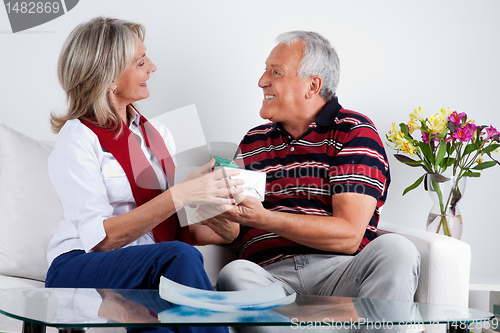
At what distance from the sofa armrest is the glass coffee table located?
35cm

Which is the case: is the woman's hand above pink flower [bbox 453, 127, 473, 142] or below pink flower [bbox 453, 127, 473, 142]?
above

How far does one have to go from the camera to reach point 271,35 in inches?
80.3

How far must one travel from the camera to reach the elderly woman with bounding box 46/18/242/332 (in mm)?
1119

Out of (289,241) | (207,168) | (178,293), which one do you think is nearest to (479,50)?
(289,241)

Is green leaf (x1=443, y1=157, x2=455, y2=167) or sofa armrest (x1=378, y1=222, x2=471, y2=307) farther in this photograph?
green leaf (x1=443, y1=157, x2=455, y2=167)

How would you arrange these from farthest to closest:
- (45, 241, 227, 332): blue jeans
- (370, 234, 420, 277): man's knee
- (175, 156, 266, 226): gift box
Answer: (175, 156, 266, 226): gift box
(370, 234, 420, 277): man's knee
(45, 241, 227, 332): blue jeans

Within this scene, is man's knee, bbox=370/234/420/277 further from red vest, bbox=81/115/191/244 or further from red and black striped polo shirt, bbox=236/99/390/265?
red vest, bbox=81/115/191/244

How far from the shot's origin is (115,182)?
1.34 m

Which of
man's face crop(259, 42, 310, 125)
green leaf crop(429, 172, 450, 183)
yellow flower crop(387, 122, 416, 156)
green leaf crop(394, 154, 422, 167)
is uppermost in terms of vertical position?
man's face crop(259, 42, 310, 125)

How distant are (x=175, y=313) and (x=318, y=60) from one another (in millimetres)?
1138

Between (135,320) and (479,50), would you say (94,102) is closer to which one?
(135,320)

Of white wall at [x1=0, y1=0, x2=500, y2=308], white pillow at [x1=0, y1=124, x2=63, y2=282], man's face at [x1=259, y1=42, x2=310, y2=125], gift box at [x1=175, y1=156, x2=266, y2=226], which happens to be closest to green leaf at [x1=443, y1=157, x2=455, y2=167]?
white wall at [x1=0, y1=0, x2=500, y2=308]

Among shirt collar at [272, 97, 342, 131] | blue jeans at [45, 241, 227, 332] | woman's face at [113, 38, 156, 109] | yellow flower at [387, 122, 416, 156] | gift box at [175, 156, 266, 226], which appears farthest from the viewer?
yellow flower at [387, 122, 416, 156]

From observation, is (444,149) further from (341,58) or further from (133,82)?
(133,82)
